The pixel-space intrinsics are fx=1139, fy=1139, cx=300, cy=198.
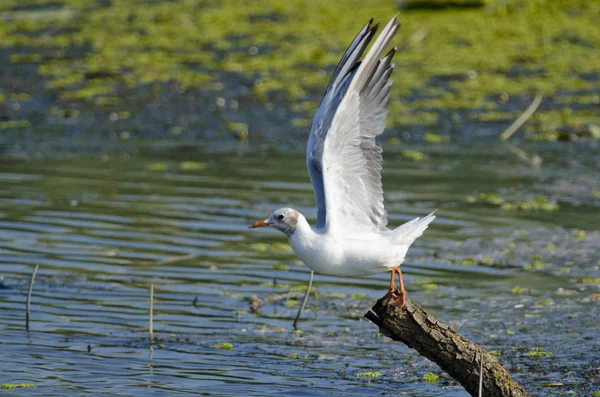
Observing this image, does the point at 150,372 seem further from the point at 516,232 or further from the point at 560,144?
the point at 560,144

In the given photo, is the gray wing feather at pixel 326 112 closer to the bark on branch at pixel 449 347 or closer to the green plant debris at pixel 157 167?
the bark on branch at pixel 449 347

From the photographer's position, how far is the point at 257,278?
10477 millimetres

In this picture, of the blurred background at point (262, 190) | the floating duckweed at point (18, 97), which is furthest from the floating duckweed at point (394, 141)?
the floating duckweed at point (18, 97)

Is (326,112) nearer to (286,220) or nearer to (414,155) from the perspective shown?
(286,220)

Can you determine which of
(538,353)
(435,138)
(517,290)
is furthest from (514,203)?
(538,353)

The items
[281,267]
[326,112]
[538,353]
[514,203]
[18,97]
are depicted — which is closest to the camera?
[326,112]

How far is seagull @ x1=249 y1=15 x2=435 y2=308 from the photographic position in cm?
668

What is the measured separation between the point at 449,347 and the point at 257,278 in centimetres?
407

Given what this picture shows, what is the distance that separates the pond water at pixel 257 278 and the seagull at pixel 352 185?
140 centimetres

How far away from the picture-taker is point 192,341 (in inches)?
348

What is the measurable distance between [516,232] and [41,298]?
16.1 ft

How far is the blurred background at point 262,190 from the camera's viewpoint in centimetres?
852

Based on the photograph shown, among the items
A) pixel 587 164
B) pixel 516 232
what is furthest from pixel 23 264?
pixel 587 164

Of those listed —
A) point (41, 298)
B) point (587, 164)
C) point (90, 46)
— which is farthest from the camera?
point (90, 46)
